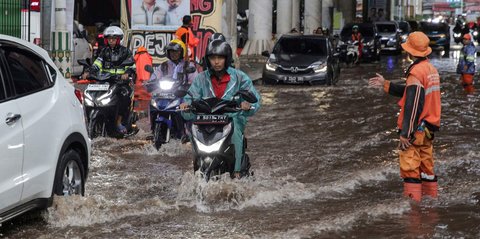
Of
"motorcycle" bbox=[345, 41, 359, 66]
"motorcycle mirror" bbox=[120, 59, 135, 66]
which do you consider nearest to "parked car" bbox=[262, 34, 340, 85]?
"motorcycle" bbox=[345, 41, 359, 66]

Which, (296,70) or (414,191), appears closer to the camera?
(414,191)

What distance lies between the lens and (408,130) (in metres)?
8.73

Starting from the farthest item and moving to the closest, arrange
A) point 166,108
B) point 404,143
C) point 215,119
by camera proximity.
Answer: point 166,108
point 215,119
point 404,143

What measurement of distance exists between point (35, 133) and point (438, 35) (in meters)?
51.4

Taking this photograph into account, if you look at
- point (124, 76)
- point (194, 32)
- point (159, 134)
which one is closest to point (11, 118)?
point (159, 134)

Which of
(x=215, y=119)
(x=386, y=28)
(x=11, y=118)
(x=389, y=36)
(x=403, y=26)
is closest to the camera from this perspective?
(x=11, y=118)

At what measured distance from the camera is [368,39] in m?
41.8

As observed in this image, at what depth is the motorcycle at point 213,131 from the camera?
9062 millimetres

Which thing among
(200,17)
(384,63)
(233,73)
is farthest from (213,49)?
(384,63)

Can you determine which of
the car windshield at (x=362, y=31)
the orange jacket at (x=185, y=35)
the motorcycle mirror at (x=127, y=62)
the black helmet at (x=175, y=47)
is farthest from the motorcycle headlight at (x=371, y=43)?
the black helmet at (x=175, y=47)

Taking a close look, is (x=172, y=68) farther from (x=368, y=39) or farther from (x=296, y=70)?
(x=368, y=39)

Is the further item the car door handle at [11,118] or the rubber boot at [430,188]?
the rubber boot at [430,188]

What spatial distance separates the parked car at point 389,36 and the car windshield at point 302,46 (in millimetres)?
22071

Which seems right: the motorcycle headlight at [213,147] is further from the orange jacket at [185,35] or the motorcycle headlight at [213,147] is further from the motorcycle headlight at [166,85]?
the orange jacket at [185,35]
